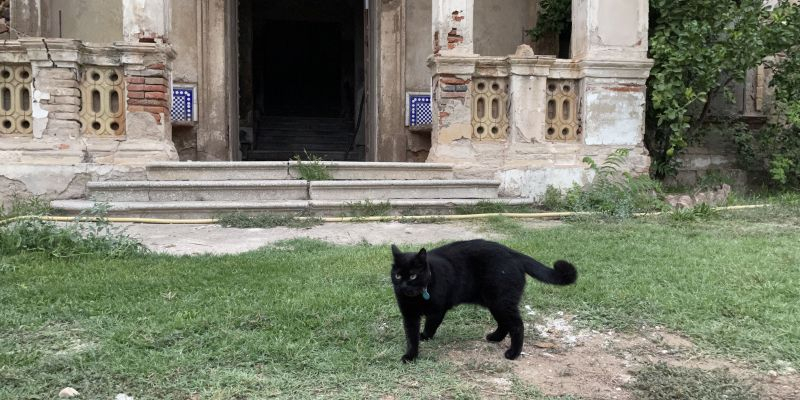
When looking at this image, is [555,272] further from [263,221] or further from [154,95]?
[154,95]

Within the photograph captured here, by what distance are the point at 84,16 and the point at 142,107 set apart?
3534 millimetres

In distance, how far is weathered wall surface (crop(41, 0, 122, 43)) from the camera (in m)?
9.40

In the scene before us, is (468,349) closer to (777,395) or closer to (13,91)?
(777,395)

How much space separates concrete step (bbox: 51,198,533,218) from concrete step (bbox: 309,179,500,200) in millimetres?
177

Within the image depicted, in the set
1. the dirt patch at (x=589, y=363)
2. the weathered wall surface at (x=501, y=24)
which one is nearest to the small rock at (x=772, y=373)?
the dirt patch at (x=589, y=363)

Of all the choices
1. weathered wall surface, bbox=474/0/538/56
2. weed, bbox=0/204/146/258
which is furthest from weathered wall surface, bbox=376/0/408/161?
weed, bbox=0/204/146/258

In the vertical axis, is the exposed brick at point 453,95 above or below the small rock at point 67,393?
above

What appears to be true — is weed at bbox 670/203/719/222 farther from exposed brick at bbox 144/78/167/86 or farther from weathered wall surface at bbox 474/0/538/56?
exposed brick at bbox 144/78/167/86

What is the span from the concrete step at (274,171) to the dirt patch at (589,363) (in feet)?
14.2

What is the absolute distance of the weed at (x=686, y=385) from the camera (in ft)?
8.10

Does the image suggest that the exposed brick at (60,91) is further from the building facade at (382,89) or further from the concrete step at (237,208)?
the concrete step at (237,208)

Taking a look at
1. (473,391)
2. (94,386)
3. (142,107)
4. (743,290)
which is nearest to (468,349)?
(473,391)

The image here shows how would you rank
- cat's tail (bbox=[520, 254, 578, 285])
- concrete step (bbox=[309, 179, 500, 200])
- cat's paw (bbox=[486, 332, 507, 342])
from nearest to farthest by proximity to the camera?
cat's tail (bbox=[520, 254, 578, 285])
cat's paw (bbox=[486, 332, 507, 342])
concrete step (bbox=[309, 179, 500, 200])

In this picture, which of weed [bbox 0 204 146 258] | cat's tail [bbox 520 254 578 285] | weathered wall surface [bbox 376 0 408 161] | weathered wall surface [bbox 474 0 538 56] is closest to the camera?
cat's tail [bbox 520 254 578 285]
